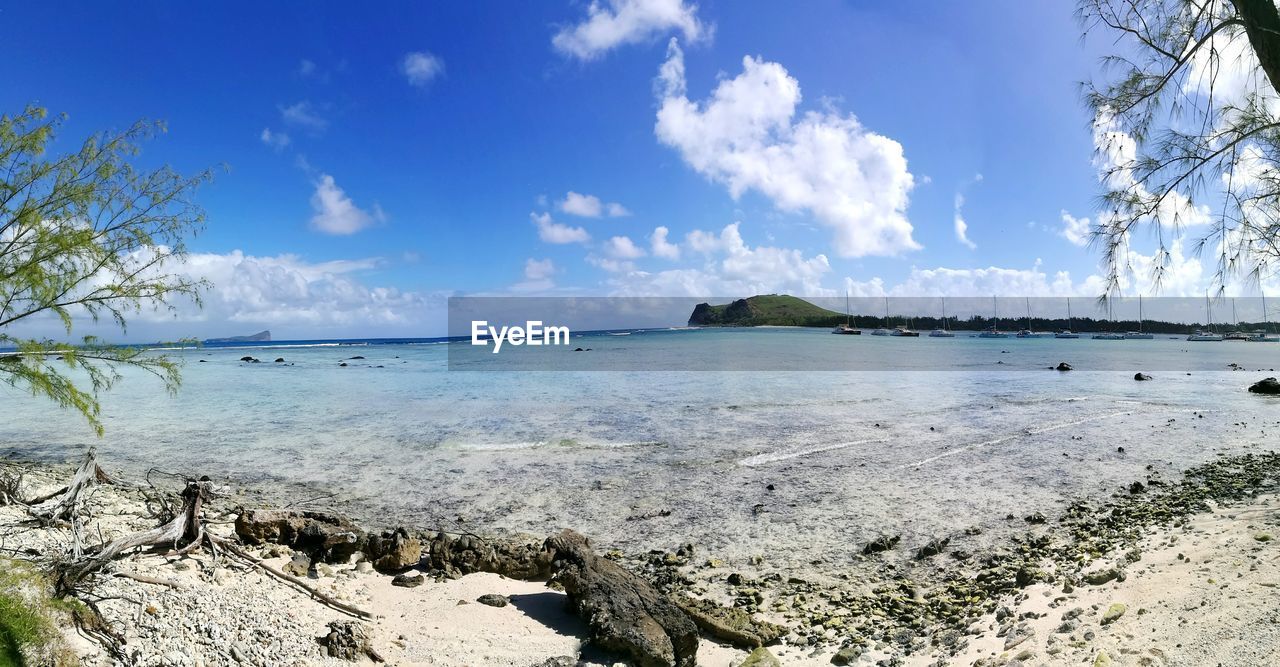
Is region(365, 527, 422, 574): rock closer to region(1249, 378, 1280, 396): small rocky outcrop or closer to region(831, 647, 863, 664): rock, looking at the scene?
region(831, 647, 863, 664): rock

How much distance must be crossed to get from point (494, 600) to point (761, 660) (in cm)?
225

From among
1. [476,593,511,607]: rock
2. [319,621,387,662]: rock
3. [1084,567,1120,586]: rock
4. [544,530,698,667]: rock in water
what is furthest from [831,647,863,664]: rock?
[319,621,387,662]: rock

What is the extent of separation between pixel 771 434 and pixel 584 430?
15.1 ft

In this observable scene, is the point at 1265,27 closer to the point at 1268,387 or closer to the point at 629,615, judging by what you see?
the point at 629,615

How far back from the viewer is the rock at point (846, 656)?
14.3 ft

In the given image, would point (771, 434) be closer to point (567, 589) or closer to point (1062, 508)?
point (1062, 508)

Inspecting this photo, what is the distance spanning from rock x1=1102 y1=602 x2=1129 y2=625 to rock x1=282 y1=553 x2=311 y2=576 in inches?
240

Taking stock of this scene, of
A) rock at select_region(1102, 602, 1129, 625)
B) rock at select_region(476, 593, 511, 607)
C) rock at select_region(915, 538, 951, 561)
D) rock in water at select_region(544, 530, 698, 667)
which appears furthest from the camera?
rock at select_region(915, 538, 951, 561)

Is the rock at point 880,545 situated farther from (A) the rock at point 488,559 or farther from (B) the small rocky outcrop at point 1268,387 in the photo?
(B) the small rocky outcrop at point 1268,387

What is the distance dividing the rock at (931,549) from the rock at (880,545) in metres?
0.28

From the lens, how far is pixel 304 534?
5930mm

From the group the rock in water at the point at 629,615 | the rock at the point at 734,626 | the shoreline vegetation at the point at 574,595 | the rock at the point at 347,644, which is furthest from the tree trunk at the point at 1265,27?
the rock at the point at 347,644

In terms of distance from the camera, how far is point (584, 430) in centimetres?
1567

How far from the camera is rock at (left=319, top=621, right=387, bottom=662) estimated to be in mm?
3977
